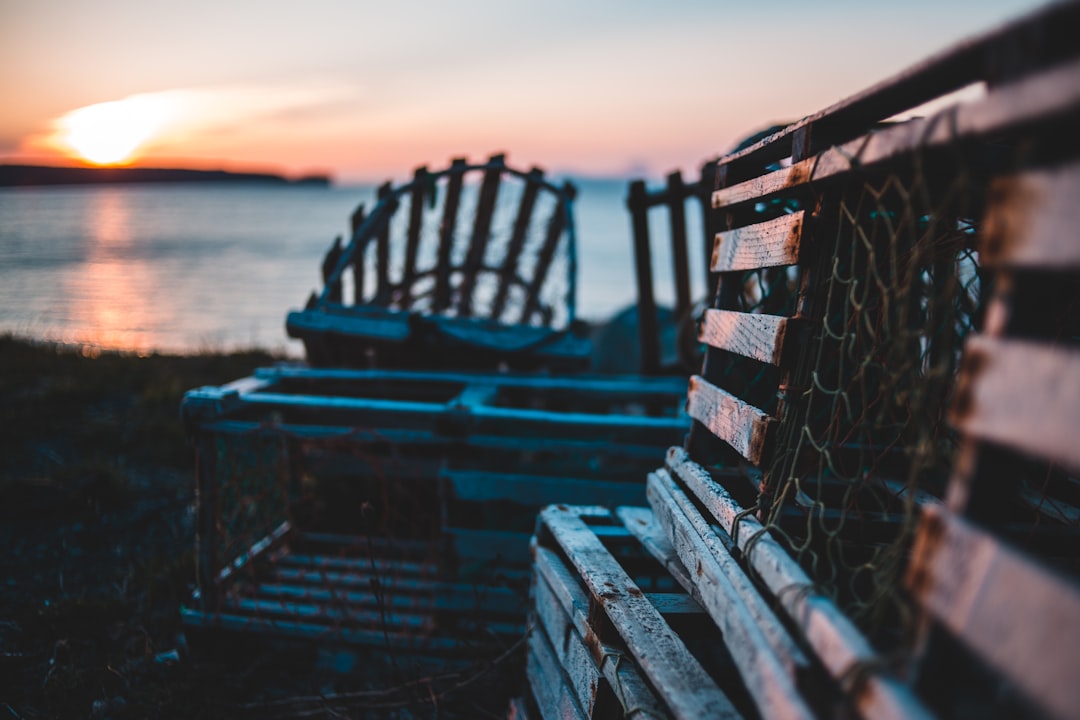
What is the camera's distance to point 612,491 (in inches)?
132

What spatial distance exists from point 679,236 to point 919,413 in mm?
4980

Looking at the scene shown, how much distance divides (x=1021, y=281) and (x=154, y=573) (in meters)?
4.47

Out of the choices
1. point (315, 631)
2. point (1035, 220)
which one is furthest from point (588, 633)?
point (315, 631)

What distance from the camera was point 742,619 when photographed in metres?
1.45

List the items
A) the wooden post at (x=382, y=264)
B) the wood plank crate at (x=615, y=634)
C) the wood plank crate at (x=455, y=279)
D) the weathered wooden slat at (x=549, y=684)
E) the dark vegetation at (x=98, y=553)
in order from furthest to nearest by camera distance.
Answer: the wooden post at (x=382, y=264), the wood plank crate at (x=455, y=279), the dark vegetation at (x=98, y=553), the weathered wooden slat at (x=549, y=684), the wood plank crate at (x=615, y=634)

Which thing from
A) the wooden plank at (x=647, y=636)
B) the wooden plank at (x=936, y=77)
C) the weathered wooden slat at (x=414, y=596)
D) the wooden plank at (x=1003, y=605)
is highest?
the wooden plank at (x=936, y=77)

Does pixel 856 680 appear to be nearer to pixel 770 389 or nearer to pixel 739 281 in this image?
pixel 770 389

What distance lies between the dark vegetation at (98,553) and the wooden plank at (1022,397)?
3.14m

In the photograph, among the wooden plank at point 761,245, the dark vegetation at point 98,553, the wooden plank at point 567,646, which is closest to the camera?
the wooden plank at point 761,245

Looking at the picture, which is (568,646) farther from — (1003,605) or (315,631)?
(315,631)

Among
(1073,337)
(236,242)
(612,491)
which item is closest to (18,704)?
(612,491)

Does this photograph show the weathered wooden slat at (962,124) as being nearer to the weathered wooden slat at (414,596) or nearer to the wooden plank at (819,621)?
the wooden plank at (819,621)

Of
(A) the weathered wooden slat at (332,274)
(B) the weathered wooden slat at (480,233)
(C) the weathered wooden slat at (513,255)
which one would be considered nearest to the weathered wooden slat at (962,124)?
(A) the weathered wooden slat at (332,274)

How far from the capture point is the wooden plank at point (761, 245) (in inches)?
71.8
